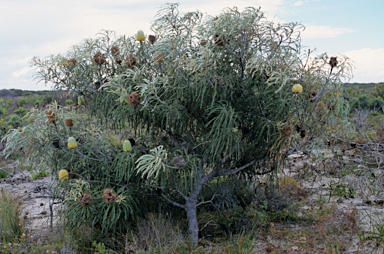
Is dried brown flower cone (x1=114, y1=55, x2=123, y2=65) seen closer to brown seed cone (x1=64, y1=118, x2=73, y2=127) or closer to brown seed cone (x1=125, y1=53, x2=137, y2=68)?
brown seed cone (x1=125, y1=53, x2=137, y2=68)

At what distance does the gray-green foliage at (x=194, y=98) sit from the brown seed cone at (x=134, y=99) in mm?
18

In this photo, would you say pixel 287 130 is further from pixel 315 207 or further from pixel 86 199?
pixel 315 207

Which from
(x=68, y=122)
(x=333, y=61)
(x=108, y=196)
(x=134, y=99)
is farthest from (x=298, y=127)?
(x=68, y=122)

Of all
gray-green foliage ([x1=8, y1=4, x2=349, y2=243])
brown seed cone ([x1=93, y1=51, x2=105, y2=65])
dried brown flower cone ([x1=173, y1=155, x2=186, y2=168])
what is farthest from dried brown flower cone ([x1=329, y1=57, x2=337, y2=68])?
brown seed cone ([x1=93, y1=51, x2=105, y2=65])

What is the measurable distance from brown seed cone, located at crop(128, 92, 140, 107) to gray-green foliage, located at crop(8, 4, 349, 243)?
0.06 ft

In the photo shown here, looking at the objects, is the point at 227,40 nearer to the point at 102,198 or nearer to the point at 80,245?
the point at 102,198

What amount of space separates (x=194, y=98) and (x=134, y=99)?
18.9 inches

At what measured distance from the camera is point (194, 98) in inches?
94.2

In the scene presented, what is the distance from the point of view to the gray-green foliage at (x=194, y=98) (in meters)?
2.34

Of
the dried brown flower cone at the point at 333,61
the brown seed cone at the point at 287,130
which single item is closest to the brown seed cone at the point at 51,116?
the brown seed cone at the point at 287,130

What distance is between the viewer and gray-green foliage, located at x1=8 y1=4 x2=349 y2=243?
2336 mm

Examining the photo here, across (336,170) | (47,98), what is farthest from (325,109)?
(47,98)

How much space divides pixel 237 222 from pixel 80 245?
169 centimetres

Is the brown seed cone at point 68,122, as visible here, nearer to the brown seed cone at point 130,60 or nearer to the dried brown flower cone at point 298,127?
the brown seed cone at point 130,60
